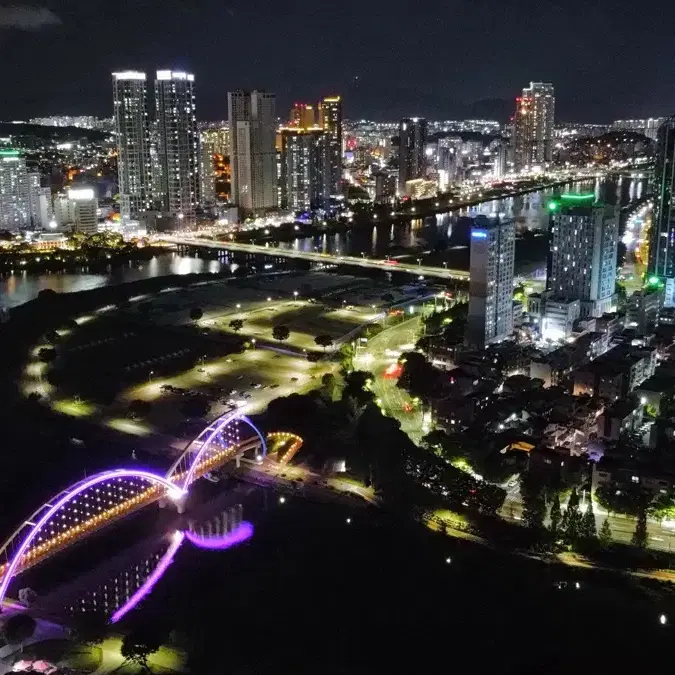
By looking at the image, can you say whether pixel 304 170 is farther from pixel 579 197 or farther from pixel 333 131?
pixel 579 197

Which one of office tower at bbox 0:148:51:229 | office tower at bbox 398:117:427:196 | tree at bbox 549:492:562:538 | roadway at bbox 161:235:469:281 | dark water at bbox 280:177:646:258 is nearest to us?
tree at bbox 549:492:562:538

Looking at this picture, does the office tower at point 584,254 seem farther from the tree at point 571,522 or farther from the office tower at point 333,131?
the office tower at point 333,131

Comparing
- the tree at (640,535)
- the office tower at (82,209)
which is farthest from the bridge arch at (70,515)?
the office tower at (82,209)

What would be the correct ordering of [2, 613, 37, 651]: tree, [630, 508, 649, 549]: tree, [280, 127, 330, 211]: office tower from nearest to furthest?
1. [2, 613, 37, 651]: tree
2. [630, 508, 649, 549]: tree
3. [280, 127, 330, 211]: office tower

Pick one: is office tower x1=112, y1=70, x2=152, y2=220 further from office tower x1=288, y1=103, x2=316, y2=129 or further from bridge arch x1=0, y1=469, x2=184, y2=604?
bridge arch x1=0, y1=469, x2=184, y2=604

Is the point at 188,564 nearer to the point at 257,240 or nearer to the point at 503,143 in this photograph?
the point at 257,240

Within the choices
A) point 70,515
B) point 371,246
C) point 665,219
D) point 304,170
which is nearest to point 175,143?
point 304,170

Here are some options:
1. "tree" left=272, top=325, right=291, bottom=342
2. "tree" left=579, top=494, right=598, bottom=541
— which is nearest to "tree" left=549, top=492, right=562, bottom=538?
"tree" left=579, top=494, right=598, bottom=541
